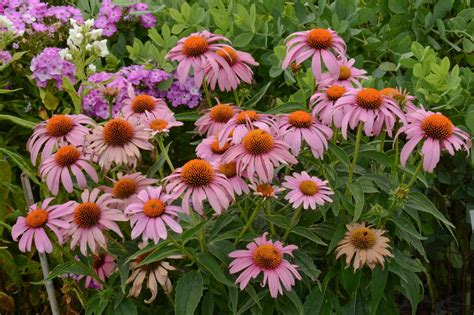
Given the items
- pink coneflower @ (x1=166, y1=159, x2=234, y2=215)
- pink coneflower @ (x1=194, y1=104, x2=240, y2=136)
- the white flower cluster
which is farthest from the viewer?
the white flower cluster

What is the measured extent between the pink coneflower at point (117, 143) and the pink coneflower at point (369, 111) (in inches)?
17.9

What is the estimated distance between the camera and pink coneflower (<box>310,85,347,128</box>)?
1.72m

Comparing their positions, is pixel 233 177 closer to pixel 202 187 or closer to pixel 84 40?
pixel 202 187

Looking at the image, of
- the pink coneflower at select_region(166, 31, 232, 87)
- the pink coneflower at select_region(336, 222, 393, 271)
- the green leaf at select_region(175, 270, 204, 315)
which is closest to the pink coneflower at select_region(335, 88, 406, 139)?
the pink coneflower at select_region(336, 222, 393, 271)

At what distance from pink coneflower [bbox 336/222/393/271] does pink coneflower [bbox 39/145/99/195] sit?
599 mm

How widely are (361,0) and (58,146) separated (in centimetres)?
173

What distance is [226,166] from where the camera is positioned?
65.7 inches

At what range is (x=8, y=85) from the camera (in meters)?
2.65

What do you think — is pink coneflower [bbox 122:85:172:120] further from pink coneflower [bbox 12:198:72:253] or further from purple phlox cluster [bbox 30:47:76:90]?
purple phlox cluster [bbox 30:47:76:90]

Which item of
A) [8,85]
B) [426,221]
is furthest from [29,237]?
[426,221]

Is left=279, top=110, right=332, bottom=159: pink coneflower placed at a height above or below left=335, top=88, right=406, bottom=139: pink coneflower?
below

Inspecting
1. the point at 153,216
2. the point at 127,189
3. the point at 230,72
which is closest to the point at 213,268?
the point at 153,216

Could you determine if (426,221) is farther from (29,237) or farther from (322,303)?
(29,237)

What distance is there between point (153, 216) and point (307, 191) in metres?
0.35
